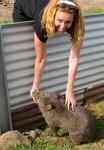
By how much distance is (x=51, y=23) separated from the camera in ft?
14.3

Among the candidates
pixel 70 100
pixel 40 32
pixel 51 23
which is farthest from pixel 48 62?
pixel 51 23

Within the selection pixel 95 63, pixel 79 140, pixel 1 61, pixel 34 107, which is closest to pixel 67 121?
pixel 79 140

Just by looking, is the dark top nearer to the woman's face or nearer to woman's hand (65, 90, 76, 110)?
the woman's face

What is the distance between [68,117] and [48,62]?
0.84 metres

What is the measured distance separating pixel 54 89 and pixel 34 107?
398mm

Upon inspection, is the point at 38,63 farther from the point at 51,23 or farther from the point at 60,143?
the point at 60,143

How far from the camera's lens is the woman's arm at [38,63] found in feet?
15.7

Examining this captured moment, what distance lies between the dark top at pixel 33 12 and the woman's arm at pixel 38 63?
0.25ft

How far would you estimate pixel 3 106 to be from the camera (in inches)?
200

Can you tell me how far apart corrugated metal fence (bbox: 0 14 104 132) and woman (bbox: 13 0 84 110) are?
235 mm

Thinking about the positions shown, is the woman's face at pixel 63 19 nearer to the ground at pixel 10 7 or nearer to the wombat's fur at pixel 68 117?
the wombat's fur at pixel 68 117

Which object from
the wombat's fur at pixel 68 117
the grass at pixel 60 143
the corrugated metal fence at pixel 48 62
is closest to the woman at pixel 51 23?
the wombat's fur at pixel 68 117

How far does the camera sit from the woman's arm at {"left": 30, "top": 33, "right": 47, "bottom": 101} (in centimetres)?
477

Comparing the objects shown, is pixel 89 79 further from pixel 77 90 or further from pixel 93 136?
pixel 93 136
